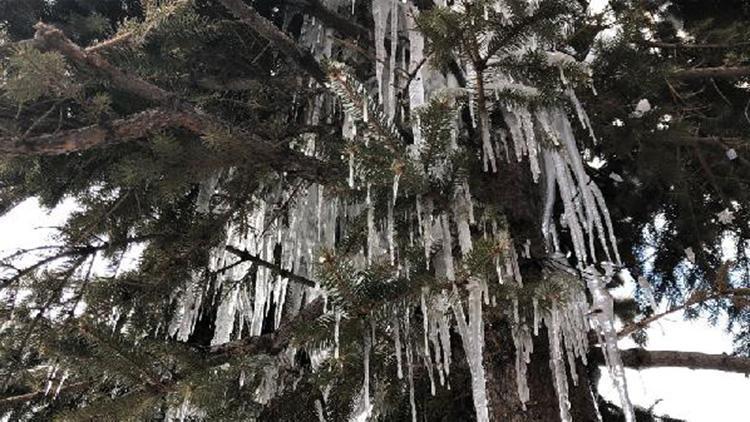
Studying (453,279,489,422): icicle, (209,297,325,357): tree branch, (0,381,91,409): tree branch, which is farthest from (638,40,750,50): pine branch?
(0,381,91,409): tree branch

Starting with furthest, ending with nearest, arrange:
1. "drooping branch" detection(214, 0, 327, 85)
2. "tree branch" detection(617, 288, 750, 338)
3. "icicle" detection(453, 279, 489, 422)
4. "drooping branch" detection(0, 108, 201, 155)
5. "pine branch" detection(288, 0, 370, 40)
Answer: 1. "pine branch" detection(288, 0, 370, 40)
2. "drooping branch" detection(214, 0, 327, 85)
3. "drooping branch" detection(0, 108, 201, 155)
4. "tree branch" detection(617, 288, 750, 338)
5. "icicle" detection(453, 279, 489, 422)

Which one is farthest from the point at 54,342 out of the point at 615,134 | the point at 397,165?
the point at 615,134

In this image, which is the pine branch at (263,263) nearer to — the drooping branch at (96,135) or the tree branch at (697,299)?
the drooping branch at (96,135)

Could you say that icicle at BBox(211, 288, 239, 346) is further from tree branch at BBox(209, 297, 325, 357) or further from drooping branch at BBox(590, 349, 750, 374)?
drooping branch at BBox(590, 349, 750, 374)

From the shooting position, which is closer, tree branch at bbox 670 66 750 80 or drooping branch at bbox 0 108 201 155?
drooping branch at bbox 0 108 201 155

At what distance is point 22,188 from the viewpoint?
300cm

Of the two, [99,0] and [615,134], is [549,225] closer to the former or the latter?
[615,134]

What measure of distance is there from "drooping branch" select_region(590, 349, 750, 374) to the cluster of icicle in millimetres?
399

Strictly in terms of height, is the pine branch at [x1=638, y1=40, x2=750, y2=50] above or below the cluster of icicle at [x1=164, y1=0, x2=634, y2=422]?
above

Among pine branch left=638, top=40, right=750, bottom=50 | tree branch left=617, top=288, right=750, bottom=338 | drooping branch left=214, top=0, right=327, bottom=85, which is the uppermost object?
pine branch left=638, top=40, right=750, bottom=50

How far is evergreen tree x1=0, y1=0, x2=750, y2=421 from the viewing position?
1894 millimetres

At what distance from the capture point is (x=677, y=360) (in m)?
2.71

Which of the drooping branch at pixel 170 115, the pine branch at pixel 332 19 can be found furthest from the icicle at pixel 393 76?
the drooping branch at pixel 170 115

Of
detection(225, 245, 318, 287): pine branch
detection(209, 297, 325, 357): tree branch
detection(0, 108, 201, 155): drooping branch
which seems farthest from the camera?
detection(225, 245, 318, 287): pine branch
